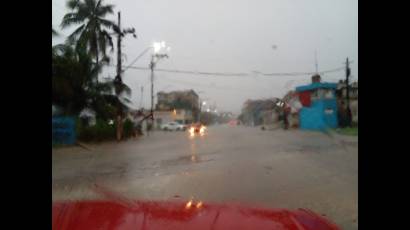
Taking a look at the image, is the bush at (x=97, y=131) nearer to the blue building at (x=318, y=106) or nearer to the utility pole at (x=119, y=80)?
the utility pole at (x=119, y=80)

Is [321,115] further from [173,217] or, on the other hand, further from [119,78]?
[173,217]

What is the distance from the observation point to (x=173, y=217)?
2771mm

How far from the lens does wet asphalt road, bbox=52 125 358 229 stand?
8516 millimetres

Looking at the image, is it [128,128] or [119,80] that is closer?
[119,80]

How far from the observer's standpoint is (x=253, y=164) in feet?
47.6

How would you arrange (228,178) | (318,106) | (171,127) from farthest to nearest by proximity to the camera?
(171,127), (318,106), (228,178)

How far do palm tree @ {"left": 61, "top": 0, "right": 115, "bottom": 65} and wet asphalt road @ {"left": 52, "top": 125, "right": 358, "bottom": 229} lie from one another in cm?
931

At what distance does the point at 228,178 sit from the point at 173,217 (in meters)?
8.78

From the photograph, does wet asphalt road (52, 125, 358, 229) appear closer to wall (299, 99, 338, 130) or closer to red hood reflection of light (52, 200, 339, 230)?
red hood reflection of light (52, 200, 339, 230)

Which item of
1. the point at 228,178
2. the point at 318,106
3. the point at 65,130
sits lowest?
A: the point at 228,178

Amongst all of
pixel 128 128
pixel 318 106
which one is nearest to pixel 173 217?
pixel 128 128

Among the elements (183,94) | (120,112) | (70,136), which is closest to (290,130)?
(120,112)
